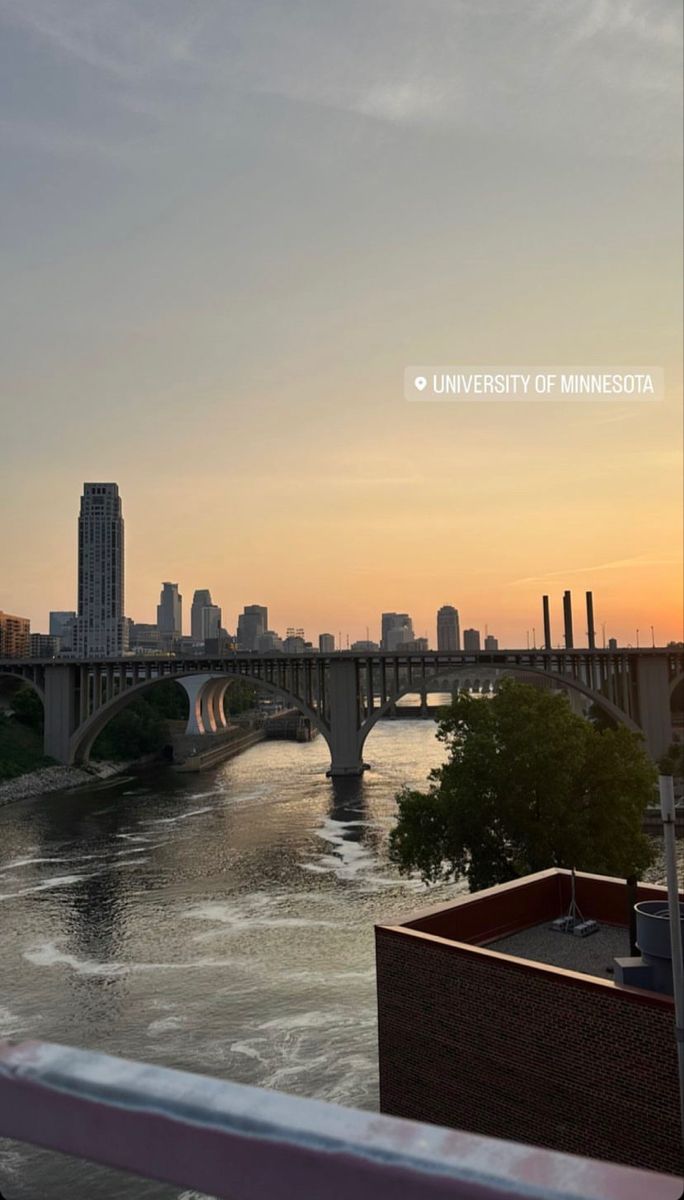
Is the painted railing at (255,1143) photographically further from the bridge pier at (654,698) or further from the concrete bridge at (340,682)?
the bridge pier at (654,698)

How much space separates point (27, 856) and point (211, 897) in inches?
474

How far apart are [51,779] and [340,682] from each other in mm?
22196

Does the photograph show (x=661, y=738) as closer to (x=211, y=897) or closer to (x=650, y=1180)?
(x=211, y=897)

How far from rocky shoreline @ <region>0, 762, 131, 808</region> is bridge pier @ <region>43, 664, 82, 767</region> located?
1.93 metres

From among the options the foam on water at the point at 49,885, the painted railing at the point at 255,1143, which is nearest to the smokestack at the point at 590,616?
the foam on water at the point at 49,885

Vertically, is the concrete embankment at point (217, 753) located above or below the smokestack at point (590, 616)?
below

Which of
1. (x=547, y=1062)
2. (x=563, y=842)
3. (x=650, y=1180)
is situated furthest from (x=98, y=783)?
(x=650, y=1180)

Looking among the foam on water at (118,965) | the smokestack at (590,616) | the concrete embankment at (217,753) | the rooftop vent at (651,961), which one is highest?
the smokestack at (590,616)

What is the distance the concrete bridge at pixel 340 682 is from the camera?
220ft

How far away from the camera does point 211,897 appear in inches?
1326

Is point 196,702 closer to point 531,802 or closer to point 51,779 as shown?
point 51,779

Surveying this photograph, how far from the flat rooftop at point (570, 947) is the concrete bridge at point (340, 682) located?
154 feet

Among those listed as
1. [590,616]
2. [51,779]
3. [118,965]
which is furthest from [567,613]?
[118,965]

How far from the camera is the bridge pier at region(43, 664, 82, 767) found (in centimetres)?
7006
